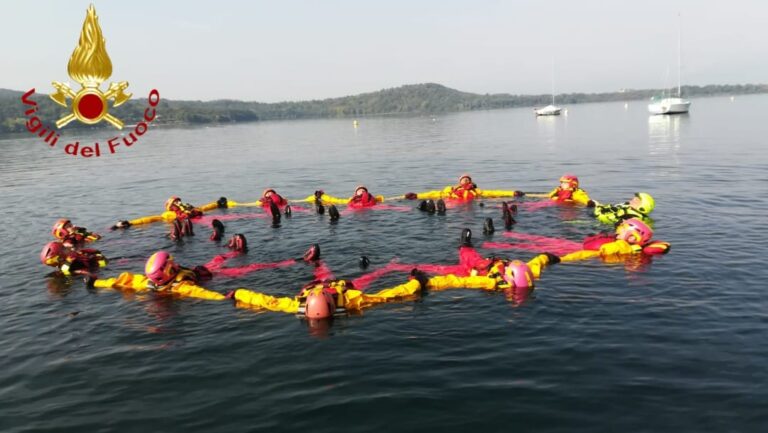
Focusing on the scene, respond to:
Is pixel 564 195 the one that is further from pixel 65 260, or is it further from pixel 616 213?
pixel 65 260

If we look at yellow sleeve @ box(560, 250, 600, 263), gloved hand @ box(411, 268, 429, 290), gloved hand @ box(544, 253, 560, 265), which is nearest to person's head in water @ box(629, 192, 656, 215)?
yellow sleeve @ box(560, 250, 600, 263)

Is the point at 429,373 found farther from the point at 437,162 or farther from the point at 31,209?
the point at 437,162

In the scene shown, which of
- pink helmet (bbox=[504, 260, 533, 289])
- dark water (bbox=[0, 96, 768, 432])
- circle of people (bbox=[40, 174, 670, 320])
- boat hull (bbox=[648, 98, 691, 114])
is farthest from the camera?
boat hull (bbox=[648, 98, 691, 114])

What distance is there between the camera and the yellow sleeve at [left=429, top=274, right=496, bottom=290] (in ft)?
56.3

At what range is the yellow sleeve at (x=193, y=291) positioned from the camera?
17.4m

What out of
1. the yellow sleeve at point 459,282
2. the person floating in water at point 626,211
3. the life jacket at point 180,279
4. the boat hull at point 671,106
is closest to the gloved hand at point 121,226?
the life jacket at point 180,279

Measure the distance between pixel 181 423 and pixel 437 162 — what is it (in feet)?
169

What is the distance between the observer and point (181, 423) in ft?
34.1

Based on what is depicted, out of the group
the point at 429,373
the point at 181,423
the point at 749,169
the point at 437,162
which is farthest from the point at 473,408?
the point at 437,162

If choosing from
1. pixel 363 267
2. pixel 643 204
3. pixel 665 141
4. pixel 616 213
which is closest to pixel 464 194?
pixel 616 213

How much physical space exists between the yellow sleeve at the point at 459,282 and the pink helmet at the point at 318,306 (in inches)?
154

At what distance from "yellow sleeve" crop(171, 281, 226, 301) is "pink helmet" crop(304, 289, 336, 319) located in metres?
3.92

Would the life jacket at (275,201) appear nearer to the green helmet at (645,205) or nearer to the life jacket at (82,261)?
the life jacket at (82,261)

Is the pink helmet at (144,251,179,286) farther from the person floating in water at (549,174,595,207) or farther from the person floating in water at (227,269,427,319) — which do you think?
the person floating in water at (549,174,595,207)
